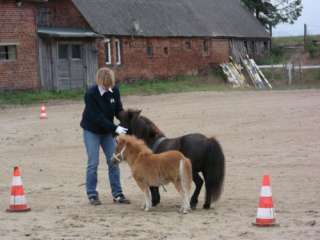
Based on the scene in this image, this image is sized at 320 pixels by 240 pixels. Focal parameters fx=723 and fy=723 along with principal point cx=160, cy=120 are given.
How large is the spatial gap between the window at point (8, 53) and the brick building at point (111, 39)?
5 cm

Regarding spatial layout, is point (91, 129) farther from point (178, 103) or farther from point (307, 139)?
point (178, 103)

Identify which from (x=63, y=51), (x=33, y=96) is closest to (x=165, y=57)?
(x=63, y=51)

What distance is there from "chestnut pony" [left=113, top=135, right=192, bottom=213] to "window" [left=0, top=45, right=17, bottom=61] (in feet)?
84.9

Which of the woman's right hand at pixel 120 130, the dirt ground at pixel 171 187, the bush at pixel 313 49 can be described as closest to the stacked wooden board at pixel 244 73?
the bush at pixel 313 49

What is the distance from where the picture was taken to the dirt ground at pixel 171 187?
8.98 metres

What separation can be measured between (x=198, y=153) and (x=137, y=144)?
35.4 inches

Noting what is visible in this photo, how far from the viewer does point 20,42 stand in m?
35.8

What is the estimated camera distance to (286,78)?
50812mm

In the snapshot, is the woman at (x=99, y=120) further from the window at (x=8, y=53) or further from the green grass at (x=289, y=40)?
the green grass at (x=289, y=40)

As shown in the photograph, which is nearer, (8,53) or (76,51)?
(8,53)

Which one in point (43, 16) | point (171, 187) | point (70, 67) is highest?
point (43, 16)

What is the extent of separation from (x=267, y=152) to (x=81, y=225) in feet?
25.1

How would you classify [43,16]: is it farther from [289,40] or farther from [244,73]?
[289,40]

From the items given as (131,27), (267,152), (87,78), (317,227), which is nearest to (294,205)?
(317,227)
